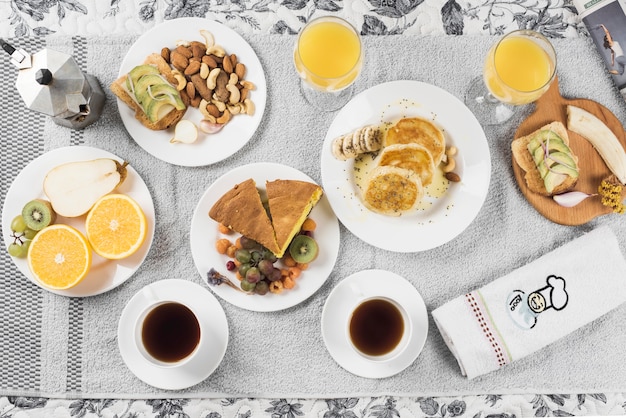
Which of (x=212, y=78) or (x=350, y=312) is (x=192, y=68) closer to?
(x=212, y=78)

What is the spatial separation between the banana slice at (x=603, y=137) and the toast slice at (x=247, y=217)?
35.1 inches

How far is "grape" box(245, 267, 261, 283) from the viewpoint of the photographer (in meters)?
1.46

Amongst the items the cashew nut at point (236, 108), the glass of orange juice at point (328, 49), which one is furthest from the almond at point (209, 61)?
the glass of orange juice at point (328, 49)

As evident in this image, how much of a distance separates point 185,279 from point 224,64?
59 centimetres

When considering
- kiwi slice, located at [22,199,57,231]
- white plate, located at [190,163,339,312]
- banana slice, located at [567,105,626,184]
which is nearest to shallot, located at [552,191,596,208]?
banana slice, located at [567,105,626,184]

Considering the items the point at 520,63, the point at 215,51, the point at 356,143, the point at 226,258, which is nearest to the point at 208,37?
the point at 215,51

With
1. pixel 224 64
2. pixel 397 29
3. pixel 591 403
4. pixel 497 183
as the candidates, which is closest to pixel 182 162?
pixel 224 64

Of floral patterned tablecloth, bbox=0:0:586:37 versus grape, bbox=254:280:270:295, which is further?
floral patterned tablecloth, bbox=0:0:586:37

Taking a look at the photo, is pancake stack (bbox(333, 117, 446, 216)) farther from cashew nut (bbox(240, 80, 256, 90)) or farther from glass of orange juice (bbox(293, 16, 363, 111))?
cashew nut (bbox(240, 80, 256, 90))

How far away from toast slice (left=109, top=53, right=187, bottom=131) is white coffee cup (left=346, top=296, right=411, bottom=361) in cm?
70

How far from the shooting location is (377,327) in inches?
59.0

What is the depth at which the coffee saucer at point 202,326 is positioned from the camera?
4.87 ft

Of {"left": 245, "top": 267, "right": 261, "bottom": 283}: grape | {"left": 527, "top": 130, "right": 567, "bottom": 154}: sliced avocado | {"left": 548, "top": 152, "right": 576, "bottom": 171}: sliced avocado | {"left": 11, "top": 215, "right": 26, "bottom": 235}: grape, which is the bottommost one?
{"left": 245, "top": 267, "right": 261, "bottom": 283}: grape

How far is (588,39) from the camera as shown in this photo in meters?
1.63
